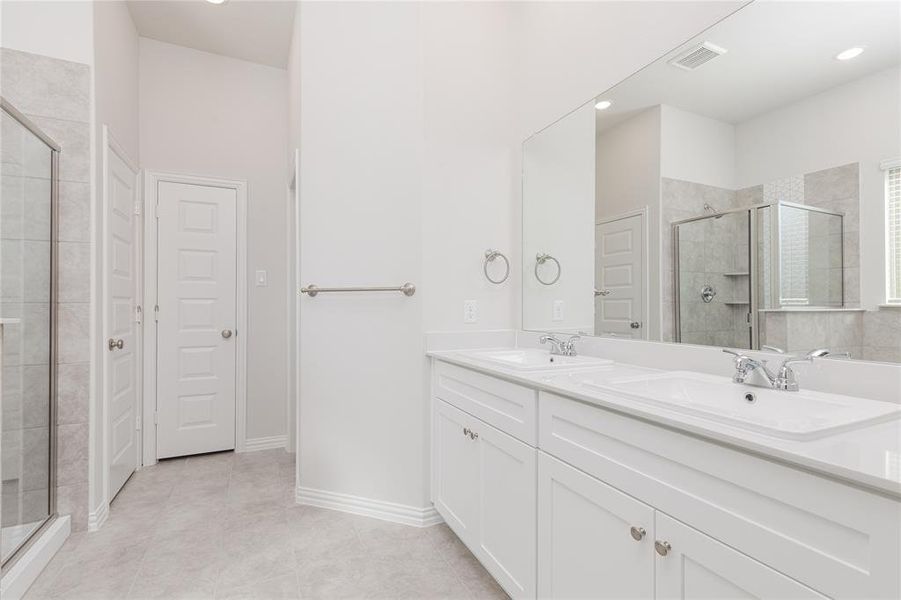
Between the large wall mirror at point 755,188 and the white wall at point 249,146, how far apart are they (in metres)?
2.38

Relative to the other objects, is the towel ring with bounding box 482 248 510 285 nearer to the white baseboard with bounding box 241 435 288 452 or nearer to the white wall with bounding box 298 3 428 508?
the white wall with bounding box 298 3 428 508

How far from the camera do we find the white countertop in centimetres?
64

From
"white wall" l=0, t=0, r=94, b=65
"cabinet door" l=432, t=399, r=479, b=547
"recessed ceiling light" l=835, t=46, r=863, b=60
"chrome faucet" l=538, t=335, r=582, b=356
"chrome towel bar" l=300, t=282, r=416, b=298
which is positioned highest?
"white wall" l=0, t=0, r=94, b=65

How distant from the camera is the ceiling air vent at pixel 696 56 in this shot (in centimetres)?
148

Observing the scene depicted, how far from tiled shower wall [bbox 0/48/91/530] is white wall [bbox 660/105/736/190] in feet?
8.60

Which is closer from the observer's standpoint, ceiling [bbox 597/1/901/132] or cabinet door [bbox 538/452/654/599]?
cabinet door [bbox 538/452/654/599]

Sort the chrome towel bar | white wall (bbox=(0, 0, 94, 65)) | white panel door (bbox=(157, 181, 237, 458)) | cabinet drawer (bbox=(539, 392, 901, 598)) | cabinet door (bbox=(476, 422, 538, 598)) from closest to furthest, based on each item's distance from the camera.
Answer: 1. cabinet drawer (bbox=(539, 392, 901, 598))
2. cabinet door (bbox=(476, 422, 538, 598))
3. white wall (bbox=(0, 0, 94, 65))
4. the chrome towel bar
5. white panel door (bbox=(157, 181, 237, 458))

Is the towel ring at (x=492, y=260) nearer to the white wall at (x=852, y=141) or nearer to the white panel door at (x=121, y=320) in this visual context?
the white wall at (x=852, y=141)

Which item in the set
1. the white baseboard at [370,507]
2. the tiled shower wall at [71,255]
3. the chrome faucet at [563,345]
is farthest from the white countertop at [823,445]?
the tiled shower wall at [71,255]

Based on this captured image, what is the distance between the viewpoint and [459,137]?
2311mm

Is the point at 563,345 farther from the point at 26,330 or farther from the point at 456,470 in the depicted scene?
the point at 26,330

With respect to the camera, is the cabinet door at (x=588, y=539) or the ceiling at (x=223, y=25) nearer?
the cabinet door at (x=588, y=539)

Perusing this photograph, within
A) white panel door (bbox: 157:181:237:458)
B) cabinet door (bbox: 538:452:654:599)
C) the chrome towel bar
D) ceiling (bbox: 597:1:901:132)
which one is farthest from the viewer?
white panel door (bbox: 157:181:237:458)

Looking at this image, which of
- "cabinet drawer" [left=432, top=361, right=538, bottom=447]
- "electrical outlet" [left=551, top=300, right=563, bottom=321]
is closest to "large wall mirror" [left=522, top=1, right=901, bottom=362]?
"electrical outlet" [left=551, top=300, right=563, bottom=321]
